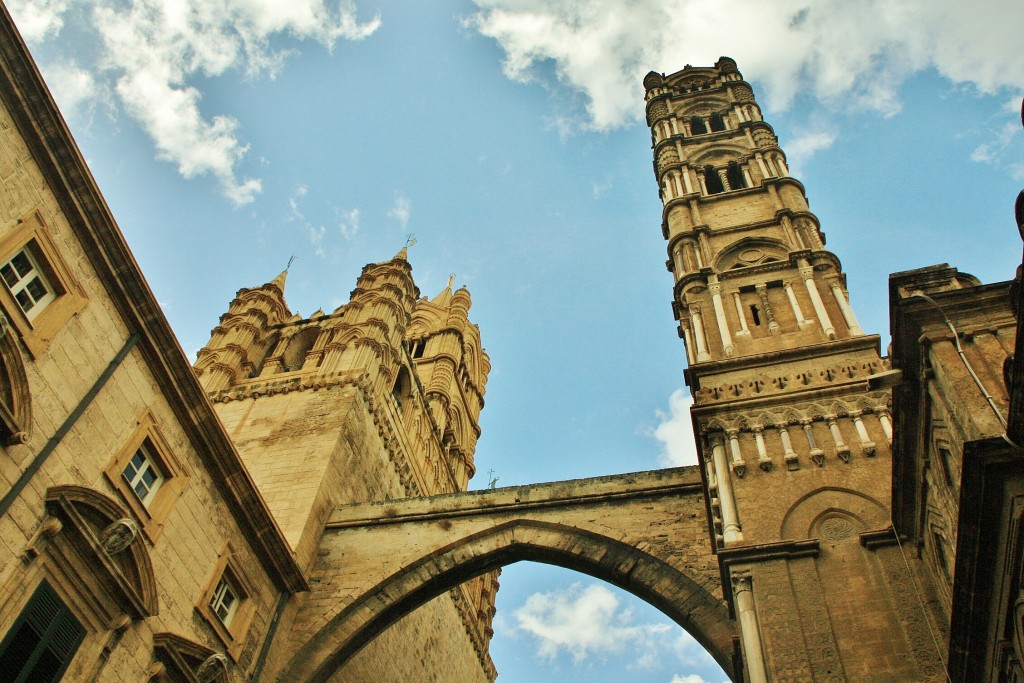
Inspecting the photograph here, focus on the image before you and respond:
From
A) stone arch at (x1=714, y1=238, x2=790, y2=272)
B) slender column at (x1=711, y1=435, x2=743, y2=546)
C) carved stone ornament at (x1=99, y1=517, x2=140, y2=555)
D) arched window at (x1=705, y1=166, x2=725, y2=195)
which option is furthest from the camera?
arched window at (x1=705, y1=166, x2=725, y2=195)

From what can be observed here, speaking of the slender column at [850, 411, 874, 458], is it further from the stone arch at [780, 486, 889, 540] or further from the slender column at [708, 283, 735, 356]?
the slender column at [708, 283, 735, 356]

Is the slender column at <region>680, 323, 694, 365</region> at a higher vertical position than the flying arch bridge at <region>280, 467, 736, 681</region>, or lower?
higher

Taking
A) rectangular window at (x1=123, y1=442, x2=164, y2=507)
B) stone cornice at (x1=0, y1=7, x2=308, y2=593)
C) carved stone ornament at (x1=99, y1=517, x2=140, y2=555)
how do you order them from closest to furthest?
stone cornice at (x1=0, y1=7, x2=308, y2=593) → carved stone ornament at (x1=99, y1=517, x2=140, y2=555) → rectangular window at (x1=123, y1=442, x2=164, y2=507)

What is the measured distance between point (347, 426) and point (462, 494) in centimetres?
409

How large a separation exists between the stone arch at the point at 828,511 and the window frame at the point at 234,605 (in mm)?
9156

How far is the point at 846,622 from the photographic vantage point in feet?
36.9

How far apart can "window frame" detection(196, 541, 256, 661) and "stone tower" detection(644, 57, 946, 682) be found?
8.19 meters

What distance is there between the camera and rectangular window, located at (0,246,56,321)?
10688mm

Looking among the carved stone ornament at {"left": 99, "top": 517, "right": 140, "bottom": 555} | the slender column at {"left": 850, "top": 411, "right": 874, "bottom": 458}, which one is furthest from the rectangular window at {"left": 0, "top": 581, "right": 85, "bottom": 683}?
the slender column at {"left": 850, "top": 411, "right": 874, "bottom": 458}

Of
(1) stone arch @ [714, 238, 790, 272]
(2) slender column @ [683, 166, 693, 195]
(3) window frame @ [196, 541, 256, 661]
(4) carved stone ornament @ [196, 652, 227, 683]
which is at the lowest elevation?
(4) carved stone ornament @ [196, 652, 227, 683]

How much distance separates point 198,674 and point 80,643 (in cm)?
246

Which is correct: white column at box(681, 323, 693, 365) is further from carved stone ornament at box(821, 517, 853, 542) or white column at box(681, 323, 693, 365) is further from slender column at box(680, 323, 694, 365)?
carved stone ornament at box(821, 517, 853, 542)

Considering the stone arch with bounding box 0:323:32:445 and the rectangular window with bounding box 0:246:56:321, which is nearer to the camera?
the stone arch with bounding box 0:323:32:445

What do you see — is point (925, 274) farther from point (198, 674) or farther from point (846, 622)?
point (198, 674)
